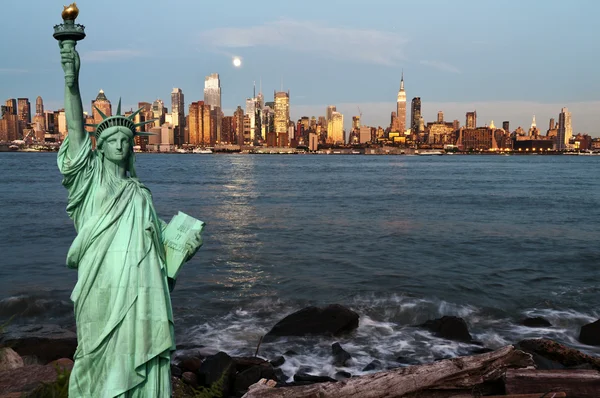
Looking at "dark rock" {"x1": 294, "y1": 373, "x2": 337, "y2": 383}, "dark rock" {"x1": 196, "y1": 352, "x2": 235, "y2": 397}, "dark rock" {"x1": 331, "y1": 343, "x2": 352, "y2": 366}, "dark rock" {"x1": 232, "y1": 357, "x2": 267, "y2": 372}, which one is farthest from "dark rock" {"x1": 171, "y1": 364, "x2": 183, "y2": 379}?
"dark rock" {"x1": 331, "y1": 343, "x2": 352, "y2": 366}

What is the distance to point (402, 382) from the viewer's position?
6.90 m

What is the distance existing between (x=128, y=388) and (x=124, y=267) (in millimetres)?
768

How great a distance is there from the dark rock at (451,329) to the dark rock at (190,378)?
242 inches

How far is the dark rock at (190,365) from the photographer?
10242 millimetres

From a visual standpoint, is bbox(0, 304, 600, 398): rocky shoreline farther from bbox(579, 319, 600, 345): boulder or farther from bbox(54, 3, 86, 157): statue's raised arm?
bbox(54, 3, 86, 157): statue's raised arm

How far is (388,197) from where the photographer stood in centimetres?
5172

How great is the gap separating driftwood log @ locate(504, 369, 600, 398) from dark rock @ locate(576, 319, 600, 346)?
263 inches

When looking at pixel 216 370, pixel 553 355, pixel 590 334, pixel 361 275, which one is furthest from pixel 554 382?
pixel 361 275

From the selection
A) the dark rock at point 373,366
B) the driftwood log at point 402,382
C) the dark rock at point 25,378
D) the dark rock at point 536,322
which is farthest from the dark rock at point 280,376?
the dark rock at point 536,322

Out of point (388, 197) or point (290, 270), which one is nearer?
point (290, 270)

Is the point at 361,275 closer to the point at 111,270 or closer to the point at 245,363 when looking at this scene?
the point at 245,363

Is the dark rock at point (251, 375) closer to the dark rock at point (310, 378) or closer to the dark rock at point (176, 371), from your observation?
the dark rock at point (310, 378)

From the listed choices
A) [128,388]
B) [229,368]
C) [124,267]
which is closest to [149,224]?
[124,267]

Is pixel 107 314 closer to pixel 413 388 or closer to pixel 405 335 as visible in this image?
pixel 413 388
